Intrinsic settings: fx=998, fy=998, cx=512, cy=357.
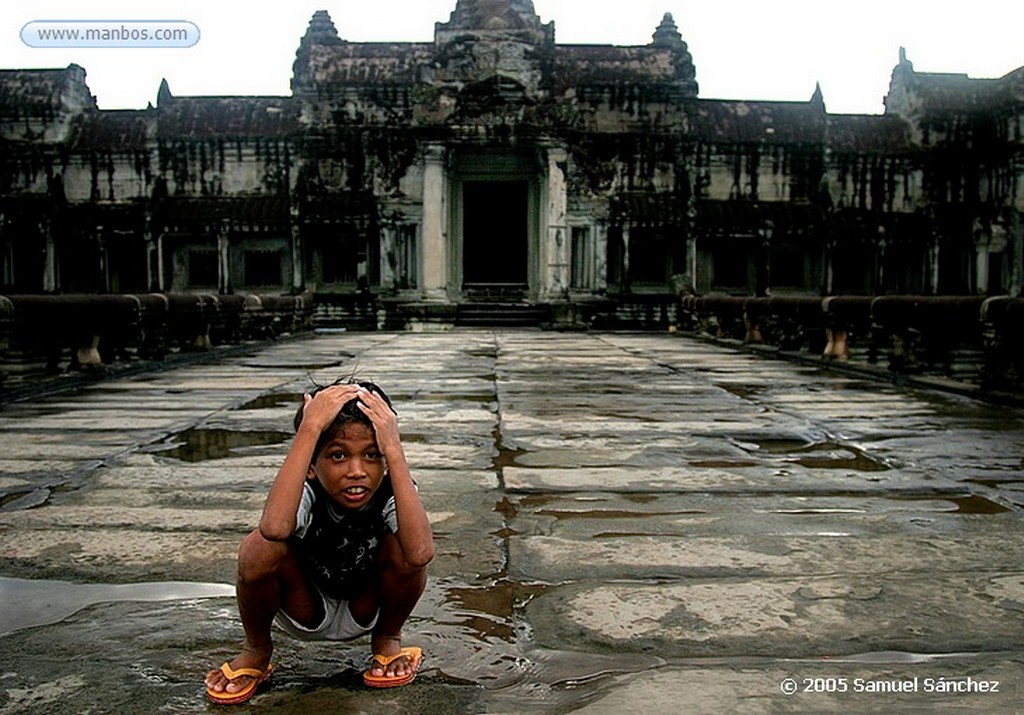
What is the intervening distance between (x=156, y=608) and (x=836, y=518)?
9.22ft

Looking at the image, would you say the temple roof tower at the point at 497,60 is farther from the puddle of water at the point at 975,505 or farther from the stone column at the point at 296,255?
the puddle of water at the point at 975,505

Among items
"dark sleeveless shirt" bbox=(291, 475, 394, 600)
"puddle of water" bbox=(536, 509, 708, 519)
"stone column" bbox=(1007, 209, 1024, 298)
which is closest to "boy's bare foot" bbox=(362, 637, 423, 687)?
"dark sleeveless shirt" bbox=(291, 475, 394, 600)

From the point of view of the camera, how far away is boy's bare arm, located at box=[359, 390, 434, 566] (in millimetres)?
2566

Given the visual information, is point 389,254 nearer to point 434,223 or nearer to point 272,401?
point 434,223

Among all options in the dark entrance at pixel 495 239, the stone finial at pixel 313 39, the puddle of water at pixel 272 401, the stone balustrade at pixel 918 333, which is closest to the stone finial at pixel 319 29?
the stone finial at pixel 313 39

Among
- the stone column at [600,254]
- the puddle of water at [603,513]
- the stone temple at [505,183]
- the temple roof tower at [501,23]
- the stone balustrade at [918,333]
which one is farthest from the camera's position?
the stone column at [600,254]

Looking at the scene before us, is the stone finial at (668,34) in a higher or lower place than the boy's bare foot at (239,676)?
higher

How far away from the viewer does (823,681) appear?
101 inches

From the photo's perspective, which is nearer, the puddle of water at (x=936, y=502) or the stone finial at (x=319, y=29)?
the puddle of water at (x=936, y=502)

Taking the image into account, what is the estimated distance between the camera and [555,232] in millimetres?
27859

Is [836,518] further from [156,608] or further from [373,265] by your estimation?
[373,265]

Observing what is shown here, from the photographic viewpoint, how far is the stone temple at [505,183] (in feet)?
92.6

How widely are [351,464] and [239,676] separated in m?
0.59

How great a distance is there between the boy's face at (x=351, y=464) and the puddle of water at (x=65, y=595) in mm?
928
